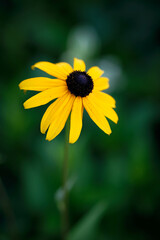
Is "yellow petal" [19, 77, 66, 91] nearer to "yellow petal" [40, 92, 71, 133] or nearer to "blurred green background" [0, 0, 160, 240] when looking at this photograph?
"yellow petal" [40, 92, 71, 133]

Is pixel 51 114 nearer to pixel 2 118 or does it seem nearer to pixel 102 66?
pixel 2 118

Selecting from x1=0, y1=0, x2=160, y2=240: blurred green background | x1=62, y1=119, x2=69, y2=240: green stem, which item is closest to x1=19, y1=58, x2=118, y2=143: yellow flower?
x1=62, y1=119, x2=69, y2=240: green stem

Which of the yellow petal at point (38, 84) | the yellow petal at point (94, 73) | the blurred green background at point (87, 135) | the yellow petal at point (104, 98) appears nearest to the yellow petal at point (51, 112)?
the yellow petal at point (38, 84)

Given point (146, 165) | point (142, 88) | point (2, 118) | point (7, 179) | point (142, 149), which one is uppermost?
point (2, 118)

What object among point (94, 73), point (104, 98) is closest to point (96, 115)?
point (104, 98)

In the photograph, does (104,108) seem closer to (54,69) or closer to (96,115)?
(96,115)

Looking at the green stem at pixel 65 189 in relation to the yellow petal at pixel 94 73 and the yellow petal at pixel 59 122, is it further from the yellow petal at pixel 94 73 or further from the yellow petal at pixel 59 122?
the yellow petal at pixel 94 73

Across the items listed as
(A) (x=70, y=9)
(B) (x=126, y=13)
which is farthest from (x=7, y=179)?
(B) (x=126, y=13)
